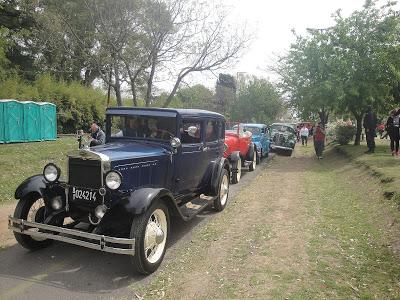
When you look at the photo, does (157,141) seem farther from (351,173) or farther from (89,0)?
(89,0)

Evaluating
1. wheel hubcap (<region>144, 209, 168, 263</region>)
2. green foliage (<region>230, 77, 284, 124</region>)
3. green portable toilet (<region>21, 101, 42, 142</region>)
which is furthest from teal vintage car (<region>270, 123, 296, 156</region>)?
green foliage (<region>230, 77, 284, 124</region>)

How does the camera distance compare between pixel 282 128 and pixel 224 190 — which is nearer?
pixel 224 190

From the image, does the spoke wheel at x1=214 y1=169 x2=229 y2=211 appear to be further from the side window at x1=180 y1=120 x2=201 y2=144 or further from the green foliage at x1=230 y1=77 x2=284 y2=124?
Result: the green foliage at x1=230 y1=77 x2=284 y2=124

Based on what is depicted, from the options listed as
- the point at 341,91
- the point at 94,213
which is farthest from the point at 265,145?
the point at 94,213

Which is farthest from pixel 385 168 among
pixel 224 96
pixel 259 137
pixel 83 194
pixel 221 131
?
pixel 224 96

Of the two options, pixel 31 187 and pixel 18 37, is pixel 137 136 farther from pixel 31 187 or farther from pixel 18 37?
pixel 18 37

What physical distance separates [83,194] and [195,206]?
2.44m

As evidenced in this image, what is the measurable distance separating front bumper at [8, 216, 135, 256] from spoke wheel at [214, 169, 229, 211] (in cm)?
331

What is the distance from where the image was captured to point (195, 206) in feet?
23.1

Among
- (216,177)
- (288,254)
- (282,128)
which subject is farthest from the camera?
A: (282,128)

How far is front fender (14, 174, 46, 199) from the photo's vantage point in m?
5.43

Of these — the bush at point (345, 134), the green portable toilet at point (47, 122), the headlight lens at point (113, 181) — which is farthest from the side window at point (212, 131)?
the bush at point (345, 134)

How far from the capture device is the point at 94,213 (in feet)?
16.9

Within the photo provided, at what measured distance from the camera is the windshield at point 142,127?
6.32 metres
